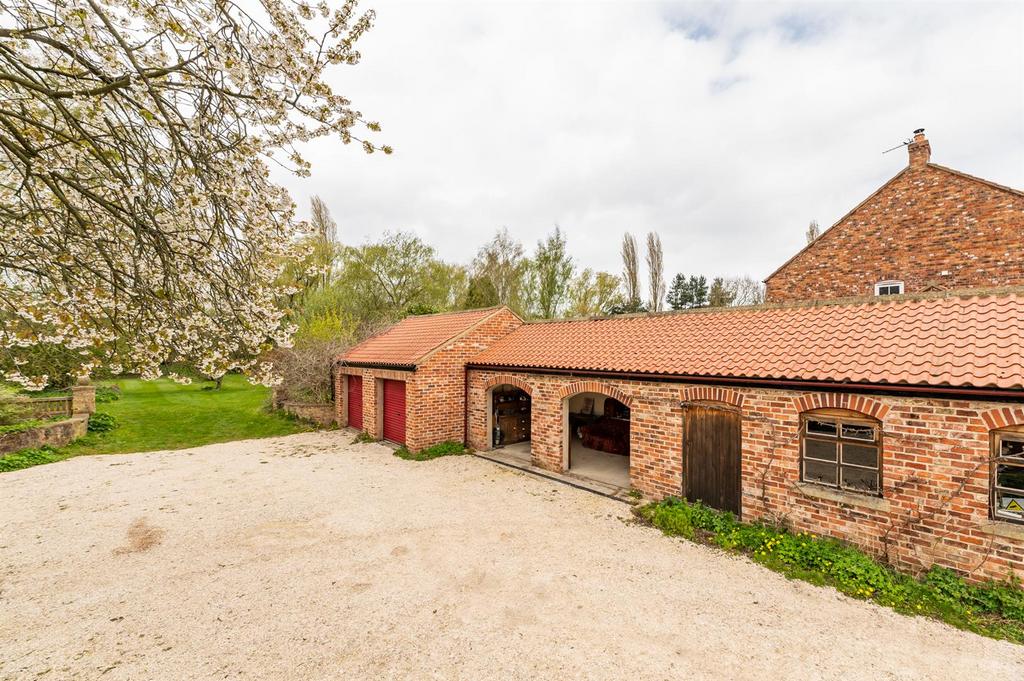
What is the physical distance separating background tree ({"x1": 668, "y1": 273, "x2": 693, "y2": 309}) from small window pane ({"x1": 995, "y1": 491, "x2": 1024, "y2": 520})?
28.9 meters

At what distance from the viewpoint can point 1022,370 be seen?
5359mm

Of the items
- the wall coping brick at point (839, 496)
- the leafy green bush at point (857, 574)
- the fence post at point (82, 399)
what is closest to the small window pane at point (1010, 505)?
the leafy green bush at point (857, 574)

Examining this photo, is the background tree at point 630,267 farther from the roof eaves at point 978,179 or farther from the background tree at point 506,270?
the roof eaves at point 978,179

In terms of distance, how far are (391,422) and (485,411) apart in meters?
3.64

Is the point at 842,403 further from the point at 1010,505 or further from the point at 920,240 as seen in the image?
the point at 920,240

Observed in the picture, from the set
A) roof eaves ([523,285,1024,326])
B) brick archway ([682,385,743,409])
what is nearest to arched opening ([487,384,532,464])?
roof eaves ([523,285,1024,326])

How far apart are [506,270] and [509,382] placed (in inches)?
761

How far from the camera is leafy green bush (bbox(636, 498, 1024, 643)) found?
5086 millimetres

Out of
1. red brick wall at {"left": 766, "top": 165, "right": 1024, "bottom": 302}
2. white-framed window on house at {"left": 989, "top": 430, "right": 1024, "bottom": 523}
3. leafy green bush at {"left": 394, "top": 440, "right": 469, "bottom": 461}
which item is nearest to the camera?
white-framed window on house at {"left": 989, "top": 430, "right": 1024, "bottom": 523}

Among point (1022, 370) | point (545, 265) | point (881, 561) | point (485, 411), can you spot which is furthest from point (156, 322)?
point (545, 265)

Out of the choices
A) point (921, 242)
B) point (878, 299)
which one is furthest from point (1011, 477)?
point (921, 242)

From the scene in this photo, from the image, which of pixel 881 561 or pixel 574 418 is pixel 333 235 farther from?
pixel 881 561

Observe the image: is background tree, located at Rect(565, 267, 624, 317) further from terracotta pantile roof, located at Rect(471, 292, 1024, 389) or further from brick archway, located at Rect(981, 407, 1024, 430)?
brick archway, located at Rect(981, 407, 1024, 430)

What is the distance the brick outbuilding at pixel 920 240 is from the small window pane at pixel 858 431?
8147 millimetres
